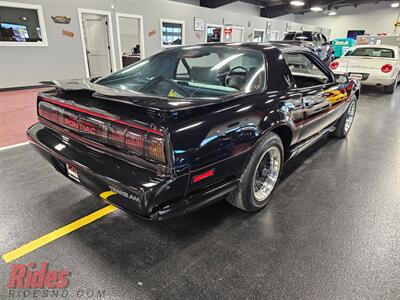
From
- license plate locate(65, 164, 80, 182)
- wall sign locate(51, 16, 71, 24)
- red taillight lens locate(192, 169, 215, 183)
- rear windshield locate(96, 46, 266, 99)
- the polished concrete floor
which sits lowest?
the polished concrete floor

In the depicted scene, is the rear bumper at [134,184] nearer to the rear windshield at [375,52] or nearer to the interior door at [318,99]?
the interior door at [318,99]

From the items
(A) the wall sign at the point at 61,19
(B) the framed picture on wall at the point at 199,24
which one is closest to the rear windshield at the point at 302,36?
(B) the framed picture on wall at the point at 199,24

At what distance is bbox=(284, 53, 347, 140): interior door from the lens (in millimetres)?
2619

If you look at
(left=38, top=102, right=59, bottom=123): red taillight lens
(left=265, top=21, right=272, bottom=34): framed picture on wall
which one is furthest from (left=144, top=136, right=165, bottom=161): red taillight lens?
(left=265, top=21, right=272, bottom=34): framed picture on wall

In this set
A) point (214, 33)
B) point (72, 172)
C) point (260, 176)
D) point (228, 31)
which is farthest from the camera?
point (228, 31)

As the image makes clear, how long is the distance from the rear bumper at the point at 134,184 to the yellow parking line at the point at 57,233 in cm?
11

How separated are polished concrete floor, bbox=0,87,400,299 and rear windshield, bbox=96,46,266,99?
1048 millimetres

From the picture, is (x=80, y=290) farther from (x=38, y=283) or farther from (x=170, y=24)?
(x=170, y=24)

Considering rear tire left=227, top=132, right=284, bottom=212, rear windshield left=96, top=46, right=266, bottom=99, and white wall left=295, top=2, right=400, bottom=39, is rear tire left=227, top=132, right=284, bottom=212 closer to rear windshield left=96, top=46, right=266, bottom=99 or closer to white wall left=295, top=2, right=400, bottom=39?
rear windshield left=96, top=46, right=266, bottom=99

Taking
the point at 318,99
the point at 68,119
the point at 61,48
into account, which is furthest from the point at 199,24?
the point at 68,119

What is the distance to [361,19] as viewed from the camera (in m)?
22.7

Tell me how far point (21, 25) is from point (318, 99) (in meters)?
7.99

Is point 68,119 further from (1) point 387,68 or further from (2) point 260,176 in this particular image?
(1) point 387,68

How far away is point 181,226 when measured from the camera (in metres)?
2.12
